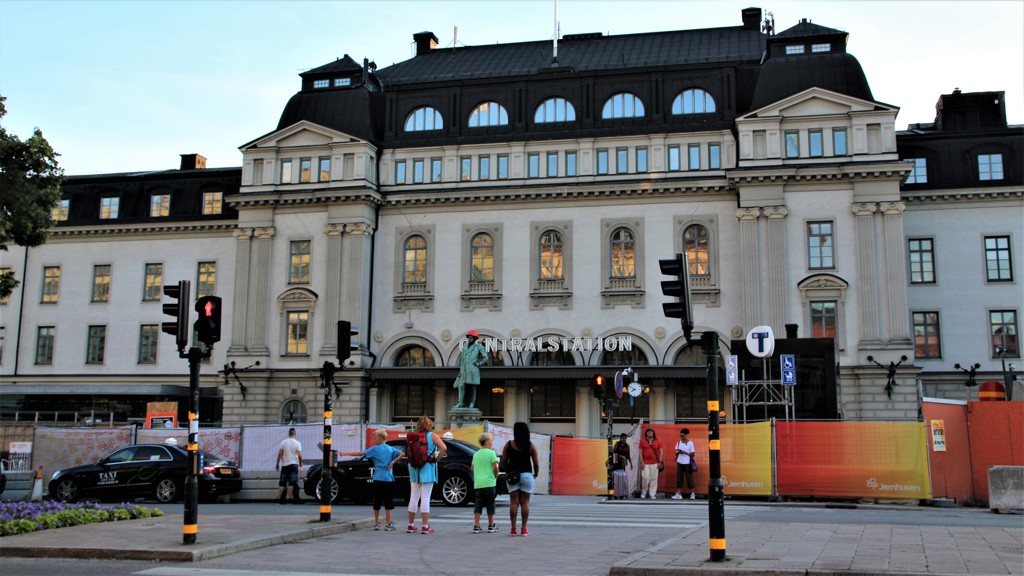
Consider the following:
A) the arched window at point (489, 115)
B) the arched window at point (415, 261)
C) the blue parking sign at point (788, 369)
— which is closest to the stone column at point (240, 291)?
the arched window at point (415, 261)

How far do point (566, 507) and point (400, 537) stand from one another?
7.85m

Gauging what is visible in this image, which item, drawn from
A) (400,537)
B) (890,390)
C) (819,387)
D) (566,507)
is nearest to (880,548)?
(400,537)

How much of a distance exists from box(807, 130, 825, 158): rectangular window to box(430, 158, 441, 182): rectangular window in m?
17.2

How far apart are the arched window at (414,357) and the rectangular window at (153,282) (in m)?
14.1

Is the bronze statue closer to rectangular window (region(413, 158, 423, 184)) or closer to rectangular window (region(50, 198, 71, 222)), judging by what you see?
rectangular window (region(413, 158, 423, 184))

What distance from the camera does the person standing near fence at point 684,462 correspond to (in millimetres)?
26453

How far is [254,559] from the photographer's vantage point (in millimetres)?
13648

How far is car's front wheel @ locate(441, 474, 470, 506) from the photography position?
2327cm

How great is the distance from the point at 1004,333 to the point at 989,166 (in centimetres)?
783

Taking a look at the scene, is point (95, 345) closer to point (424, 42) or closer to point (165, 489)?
point (424, 42)

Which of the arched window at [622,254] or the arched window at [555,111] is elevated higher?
the arched window at [555,111]

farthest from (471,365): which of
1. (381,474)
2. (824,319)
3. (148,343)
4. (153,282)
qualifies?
(153,282)

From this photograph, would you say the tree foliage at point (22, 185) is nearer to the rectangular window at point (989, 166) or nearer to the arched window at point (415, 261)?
A: the arched window at point (415, 261)

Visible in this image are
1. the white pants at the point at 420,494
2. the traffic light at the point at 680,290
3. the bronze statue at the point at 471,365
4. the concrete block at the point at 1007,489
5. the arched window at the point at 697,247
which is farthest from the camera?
the arched window at the point at 697,247
